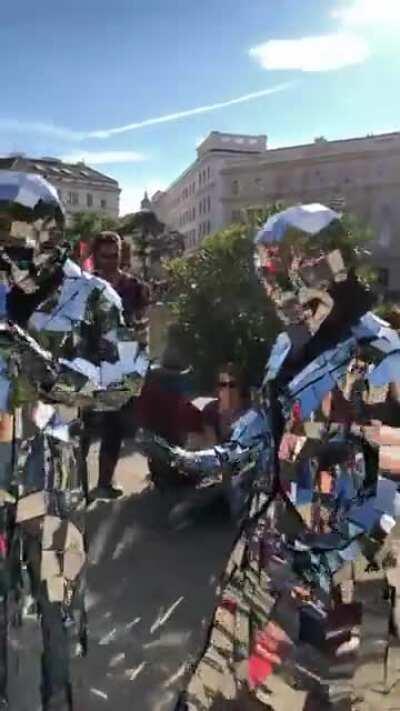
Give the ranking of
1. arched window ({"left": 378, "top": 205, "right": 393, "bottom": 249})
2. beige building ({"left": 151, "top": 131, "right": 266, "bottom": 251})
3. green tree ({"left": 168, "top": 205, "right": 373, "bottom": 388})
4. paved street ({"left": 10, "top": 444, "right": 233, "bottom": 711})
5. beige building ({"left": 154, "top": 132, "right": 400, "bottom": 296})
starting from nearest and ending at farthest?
paved street ({"left": 10, "top": 444, "right": 233, "bottom": 711}), green tree ({"left": 168, "top": 205, "right": 373, "bottom": 388}), arched window ({"left": 378, "top": 205, "right": 393, "bottom": 249}), beige building ({"left": 154, "top": 132, "right": 400, "bottom": 296}), beige building ({"left": 151, "top": 131, "right": 266, "bottom": 251})

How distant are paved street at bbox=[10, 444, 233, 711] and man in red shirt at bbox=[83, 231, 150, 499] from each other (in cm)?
21

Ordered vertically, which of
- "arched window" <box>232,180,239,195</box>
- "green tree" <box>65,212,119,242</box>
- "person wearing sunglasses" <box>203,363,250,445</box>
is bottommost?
"person wearing sunglasses" <box>203,363,250,445</box>

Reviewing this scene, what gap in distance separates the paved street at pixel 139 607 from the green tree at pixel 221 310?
107cm

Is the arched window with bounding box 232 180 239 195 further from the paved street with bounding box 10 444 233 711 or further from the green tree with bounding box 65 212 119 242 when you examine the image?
the paved street with bounding box 10 444 233 711

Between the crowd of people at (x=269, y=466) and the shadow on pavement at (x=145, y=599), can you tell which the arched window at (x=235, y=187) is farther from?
the crowd of people at (x=269, y=466)

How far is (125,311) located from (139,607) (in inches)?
59.9

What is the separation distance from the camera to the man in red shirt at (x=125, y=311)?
4.73m

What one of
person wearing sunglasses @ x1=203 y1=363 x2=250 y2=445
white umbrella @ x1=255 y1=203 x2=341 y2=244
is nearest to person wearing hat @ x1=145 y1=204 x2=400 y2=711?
white umbrella @ x1=255 y1=203 x2=341 y2=244

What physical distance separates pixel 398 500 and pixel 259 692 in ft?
2.21

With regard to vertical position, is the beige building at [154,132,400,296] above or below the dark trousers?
above

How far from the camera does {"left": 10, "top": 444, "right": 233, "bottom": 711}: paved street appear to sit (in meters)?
2.76

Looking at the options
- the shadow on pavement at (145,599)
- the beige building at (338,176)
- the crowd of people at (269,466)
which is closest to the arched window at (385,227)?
the beige building at (338,176)

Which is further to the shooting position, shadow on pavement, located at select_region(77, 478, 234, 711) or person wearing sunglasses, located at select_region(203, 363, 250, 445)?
person wearing sunglasses, located at select_region(203, 363, 250, 445)

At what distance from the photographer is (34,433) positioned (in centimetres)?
213
